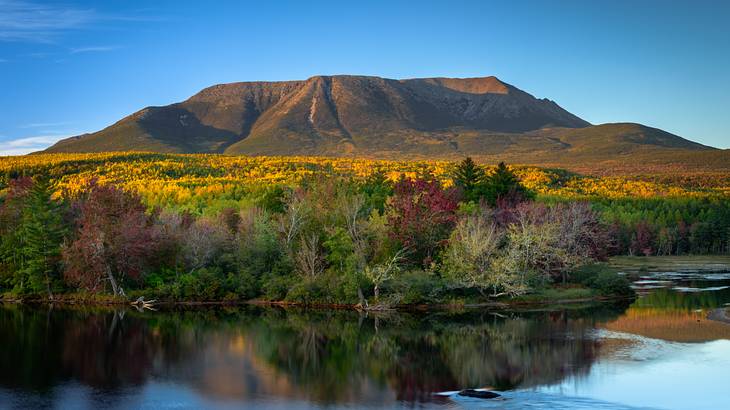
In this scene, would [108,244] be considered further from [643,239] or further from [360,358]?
[643,239]

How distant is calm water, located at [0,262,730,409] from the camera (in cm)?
3284

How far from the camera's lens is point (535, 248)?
6612 centimetres

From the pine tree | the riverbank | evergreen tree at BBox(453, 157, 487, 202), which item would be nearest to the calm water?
the riverbank

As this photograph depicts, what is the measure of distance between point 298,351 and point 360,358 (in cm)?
434

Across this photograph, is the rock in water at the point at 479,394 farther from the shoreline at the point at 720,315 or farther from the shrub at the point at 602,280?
the shrub at the point at 602,280

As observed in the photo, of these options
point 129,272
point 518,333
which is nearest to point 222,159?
point 129,272

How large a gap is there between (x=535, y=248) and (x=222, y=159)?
440 feet

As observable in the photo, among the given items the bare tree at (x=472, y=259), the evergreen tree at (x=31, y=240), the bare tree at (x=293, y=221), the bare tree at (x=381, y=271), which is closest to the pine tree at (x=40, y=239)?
the evergreen tree at (x=31, y=240)

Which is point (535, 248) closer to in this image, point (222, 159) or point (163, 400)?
point (163, 400)

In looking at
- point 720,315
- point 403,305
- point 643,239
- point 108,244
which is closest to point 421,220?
point 403,305

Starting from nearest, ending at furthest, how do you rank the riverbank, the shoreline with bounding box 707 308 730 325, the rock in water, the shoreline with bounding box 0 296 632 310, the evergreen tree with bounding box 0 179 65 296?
the rock in water
the shoreline with bounding box 707 308 730 325
the shoreline with bounding box 0 296 632 310
the riverbank
the evergreen tree with bounding box 0 179 65 296

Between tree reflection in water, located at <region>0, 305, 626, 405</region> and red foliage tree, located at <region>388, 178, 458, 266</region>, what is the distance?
7870mm

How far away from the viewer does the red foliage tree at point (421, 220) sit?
65188 mm

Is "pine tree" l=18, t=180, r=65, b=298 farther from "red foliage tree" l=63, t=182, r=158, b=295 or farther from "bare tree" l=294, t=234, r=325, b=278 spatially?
"bare tree" l=294, t=234, r=325, b=278
